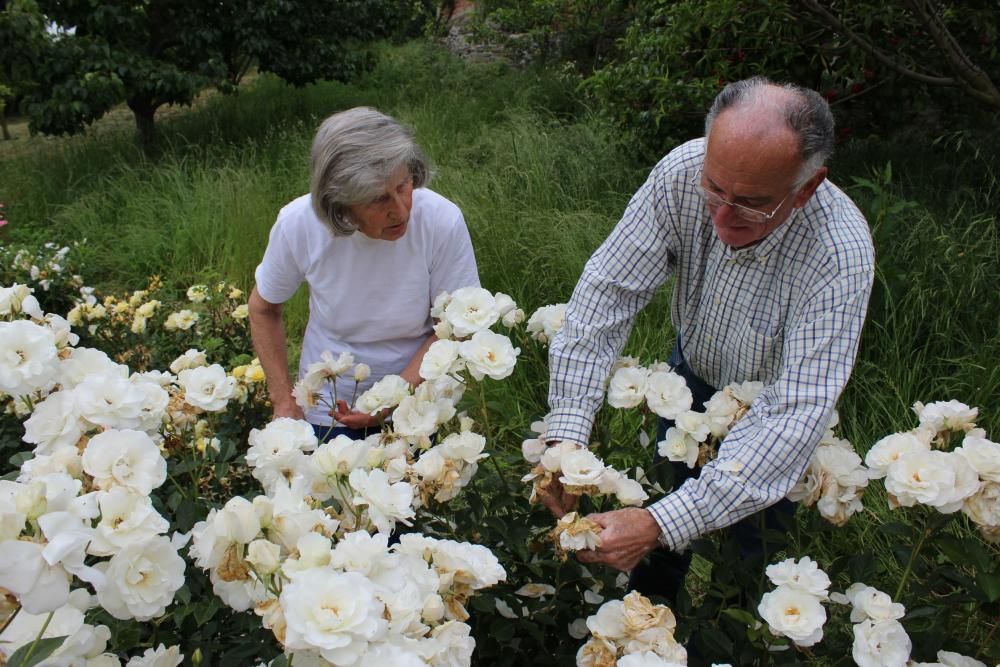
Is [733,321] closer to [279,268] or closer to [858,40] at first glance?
[279,268]

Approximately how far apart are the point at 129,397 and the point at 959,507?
1270mm

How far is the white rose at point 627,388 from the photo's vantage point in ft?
5.05

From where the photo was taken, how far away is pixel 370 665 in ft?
2.82

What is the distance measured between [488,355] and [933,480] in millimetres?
735

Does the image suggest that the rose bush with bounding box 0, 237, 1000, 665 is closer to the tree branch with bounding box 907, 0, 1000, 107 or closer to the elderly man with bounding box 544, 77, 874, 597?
the elderly man with bounding box 544, 77, 874, 597

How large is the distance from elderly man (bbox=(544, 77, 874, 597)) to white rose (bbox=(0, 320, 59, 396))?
33.3 inches

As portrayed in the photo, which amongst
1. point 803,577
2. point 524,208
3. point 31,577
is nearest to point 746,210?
point 803,577

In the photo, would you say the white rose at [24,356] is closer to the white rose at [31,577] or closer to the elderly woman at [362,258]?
the white rose at [31,577]

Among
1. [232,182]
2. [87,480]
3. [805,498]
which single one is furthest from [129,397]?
[232,182]

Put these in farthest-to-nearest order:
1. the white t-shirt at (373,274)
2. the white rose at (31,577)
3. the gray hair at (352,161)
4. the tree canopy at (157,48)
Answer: the tree canopy at (157,48)
the white t-shirt at (373,274)
the gray hair at (352,161)
the white rose at (31,577)

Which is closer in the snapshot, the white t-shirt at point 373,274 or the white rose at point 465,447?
the white rose at point 465,447

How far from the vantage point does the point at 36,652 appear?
872 mm

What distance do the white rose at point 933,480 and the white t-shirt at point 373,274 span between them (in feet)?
3.95

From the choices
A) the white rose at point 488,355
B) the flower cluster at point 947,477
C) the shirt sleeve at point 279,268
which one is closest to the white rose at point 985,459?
the flower cluster at point 947,477
